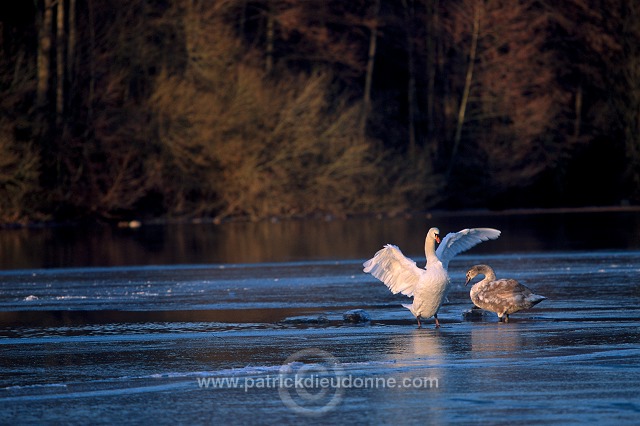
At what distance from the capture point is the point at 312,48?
4547 centimetres

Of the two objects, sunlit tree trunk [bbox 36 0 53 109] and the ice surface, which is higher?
sunlit tree trunk [bbox 36 0 53 109]

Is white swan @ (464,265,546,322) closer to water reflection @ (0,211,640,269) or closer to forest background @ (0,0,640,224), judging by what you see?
water reflection @ (0,211,640,269)

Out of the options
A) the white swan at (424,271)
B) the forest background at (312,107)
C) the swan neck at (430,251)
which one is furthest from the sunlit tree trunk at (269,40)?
the swan neck at (430,251)

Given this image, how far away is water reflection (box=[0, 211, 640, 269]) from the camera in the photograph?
868 inches

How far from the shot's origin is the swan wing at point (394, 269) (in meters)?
12.5

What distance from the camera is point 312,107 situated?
39188 mm

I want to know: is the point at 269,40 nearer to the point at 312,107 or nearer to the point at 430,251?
the point at 312,107

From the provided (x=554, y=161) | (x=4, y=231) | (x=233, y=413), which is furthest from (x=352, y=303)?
(x=554, y=161)

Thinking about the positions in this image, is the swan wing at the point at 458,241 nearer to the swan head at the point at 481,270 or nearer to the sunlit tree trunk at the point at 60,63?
the swan head at the point at 481,270

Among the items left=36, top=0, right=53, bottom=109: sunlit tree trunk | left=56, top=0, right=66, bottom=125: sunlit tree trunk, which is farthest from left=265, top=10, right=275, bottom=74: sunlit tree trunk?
left=36, top=0, right=53, bottom=109: sunlit tree trunk

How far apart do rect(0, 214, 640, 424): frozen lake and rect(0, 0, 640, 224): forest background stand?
19.8 metres

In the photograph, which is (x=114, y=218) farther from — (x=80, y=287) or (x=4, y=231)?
(x=80, y=287)

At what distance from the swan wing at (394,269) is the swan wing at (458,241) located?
45 centimetres

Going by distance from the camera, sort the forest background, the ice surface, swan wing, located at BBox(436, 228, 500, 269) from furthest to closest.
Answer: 1. the forest background
2. swan wing, located at BBox(436, 228, 500, 269)
3. the ice surface
